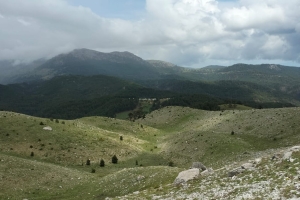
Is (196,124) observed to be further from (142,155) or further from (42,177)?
(42,177)

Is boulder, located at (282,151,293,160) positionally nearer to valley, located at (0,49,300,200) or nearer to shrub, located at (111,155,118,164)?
valley, located at (0,49,300,200)

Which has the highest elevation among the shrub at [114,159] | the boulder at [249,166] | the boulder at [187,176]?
the boulder at [249,166]

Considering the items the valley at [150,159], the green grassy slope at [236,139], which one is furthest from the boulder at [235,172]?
the green grassy slope at [236,139]

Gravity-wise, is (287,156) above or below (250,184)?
above

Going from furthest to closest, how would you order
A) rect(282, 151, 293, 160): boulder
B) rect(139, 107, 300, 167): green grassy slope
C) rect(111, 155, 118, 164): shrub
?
rect(111, 155, 118, 164): shrub
rect(139, 107, 300, 167): green grassy slope
rect(282, 151, 293, 160): boulder

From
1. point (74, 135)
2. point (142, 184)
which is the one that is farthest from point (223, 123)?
point (142, 184)

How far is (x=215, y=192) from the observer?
22.3m

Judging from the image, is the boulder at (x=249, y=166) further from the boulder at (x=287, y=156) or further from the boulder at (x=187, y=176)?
the boulder at (x=187, y=176)

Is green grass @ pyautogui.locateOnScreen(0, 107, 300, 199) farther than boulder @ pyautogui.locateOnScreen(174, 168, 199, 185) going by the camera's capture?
Yes

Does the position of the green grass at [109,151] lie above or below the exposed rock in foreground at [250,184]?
below

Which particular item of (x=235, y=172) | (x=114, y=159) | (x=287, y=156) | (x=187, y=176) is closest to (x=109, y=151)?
(x=114, y=159)

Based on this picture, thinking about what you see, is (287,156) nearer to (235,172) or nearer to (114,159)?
(235,172)

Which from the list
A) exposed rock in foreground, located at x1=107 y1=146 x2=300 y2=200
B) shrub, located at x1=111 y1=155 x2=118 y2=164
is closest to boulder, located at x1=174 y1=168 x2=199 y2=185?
exposed rock in foreground, located at x1=107 y1=146 x2=300 y2=200

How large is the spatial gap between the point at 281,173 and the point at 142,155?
163 ft
